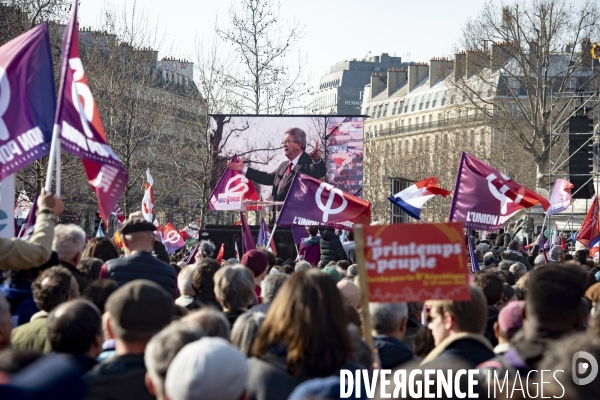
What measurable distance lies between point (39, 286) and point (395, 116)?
9391 cm

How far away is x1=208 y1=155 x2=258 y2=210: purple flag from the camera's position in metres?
19.8

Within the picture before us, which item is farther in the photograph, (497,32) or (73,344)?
(497,32)

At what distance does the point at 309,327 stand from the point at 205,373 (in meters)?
0.81

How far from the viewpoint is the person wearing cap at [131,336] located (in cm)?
402

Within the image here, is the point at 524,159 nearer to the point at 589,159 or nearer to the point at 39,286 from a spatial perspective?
the point at 589,159

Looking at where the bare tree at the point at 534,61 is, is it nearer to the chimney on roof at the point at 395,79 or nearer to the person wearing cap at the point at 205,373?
the person wearing cap at the point at 205,373

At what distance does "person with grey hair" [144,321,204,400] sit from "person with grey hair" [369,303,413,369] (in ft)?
4.93

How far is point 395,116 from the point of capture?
98312mm

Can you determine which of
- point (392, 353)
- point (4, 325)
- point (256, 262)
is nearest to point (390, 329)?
point (392, 353)

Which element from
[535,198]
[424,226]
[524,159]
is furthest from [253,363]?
[524,159]

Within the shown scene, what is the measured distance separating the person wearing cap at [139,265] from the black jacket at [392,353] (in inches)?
81.3

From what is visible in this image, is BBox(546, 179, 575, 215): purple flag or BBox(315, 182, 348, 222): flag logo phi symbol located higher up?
BBox(546, 179, 575, 215): purple flag

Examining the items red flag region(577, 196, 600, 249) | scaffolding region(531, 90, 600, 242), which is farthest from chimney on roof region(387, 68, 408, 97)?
red flag region(577, 196, 600, 249)

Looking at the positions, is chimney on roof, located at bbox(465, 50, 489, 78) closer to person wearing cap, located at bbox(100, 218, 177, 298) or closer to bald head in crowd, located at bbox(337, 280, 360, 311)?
person wearing cap, located at bbox(100, 218, 177, 298)
